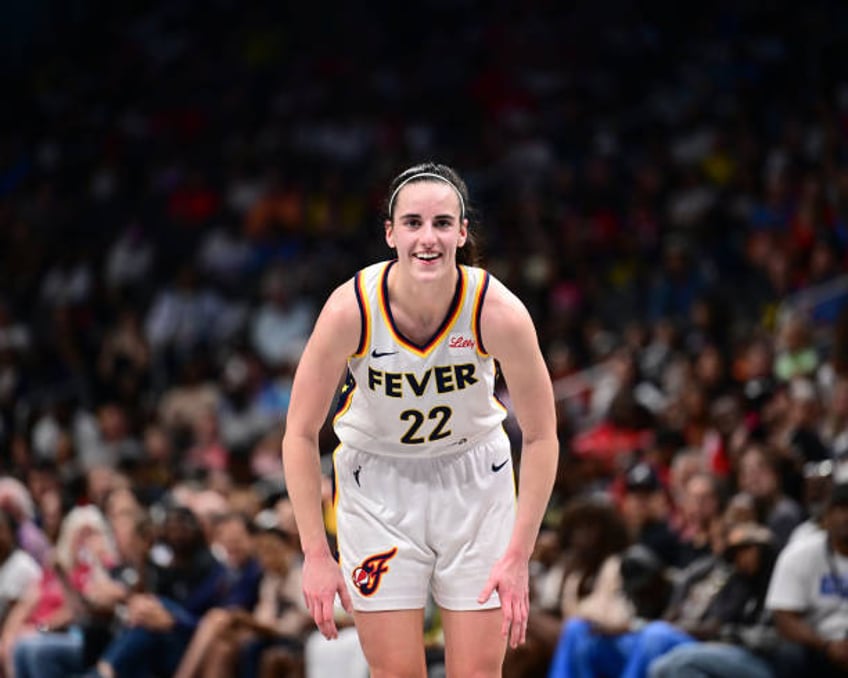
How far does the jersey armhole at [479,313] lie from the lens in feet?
15.0

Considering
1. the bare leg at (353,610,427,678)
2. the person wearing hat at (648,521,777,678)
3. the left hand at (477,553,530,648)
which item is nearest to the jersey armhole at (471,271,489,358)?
the left hand at (477,553,530,648)

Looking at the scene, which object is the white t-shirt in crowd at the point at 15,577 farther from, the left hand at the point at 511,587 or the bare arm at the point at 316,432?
the left hand at the point at 511,587

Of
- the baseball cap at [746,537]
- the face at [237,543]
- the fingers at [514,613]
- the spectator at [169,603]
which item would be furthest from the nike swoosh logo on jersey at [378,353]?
the face at [237,543]

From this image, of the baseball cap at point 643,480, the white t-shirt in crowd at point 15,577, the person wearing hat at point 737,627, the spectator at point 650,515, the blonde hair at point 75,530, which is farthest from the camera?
the blonde hair at point 75,530

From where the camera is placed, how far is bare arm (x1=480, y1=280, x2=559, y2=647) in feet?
14.8

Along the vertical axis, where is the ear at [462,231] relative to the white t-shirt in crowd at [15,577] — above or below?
above

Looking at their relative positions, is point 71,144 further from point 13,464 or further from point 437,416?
point 437,416

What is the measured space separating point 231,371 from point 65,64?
277 inches

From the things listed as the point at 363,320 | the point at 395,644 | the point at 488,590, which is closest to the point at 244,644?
the point at 395,644

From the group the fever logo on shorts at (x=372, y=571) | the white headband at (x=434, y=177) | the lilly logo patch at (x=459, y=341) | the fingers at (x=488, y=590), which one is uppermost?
the white headband at (x=434, y=177)

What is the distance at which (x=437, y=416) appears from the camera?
4648mm

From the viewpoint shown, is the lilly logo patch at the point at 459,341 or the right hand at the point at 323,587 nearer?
the right hand at the point at 323,587

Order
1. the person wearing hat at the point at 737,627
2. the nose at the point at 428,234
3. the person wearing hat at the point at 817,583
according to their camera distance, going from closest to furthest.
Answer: the nose at the point at 428,234, the person wearing hat at the point at 737,627, the person wearing hat at the point at 817,583

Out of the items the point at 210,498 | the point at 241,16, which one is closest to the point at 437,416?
the point at 210,498
